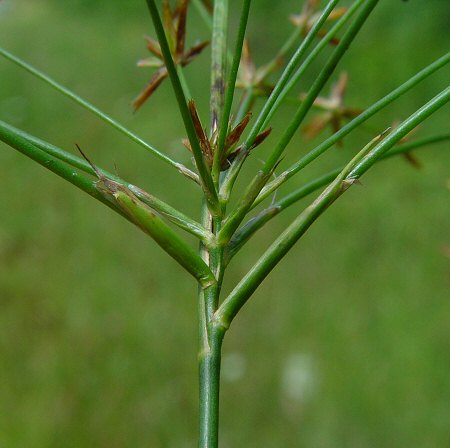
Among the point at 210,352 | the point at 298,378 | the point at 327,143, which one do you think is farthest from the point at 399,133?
the point at 298,378

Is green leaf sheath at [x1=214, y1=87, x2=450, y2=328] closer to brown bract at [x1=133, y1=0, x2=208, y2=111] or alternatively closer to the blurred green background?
brown bract at [x1=133, y1=0, x2=208, y2=111]

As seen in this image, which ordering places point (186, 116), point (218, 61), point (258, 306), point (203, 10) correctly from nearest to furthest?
point (186, 116) → point (218, 61) → point (203, 10) → point (258, 306)

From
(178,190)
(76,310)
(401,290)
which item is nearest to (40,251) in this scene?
(76,310)

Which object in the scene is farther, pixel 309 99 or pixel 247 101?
pixel 247 101

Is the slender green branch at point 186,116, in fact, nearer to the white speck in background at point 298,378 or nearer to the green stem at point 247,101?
the green stem at point 247,101

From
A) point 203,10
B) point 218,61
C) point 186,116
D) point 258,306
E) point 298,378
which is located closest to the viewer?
point 186,116

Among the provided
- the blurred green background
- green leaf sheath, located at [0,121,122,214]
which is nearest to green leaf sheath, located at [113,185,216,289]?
green leaf sheath, located at [0,121,122,214]

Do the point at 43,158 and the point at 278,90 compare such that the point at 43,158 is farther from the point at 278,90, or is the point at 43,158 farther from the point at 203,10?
the point at 203,10
